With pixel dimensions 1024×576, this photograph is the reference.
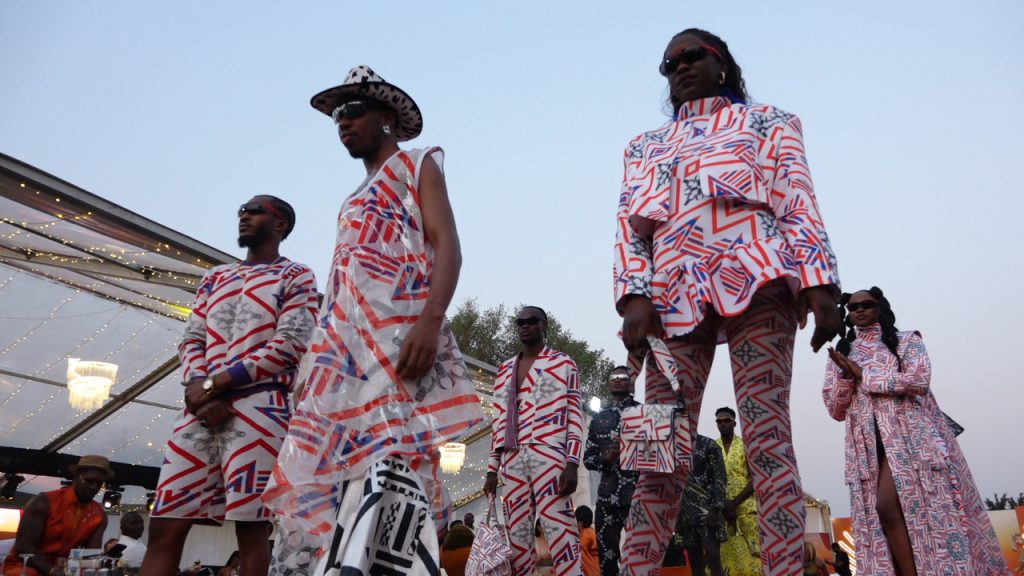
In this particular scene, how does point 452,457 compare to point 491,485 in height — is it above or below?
above

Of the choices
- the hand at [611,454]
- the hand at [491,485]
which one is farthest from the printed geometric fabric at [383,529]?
the hand at [611,454]

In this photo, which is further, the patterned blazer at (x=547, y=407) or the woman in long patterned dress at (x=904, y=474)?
the patterned blazer at (x=547, y=407)

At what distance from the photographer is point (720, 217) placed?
2.72m

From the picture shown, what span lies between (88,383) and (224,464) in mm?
10027

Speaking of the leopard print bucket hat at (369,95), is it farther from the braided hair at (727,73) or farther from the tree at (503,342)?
the tree at (503,342)

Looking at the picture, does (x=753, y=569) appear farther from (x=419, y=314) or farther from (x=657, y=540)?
(x=419, y=314)

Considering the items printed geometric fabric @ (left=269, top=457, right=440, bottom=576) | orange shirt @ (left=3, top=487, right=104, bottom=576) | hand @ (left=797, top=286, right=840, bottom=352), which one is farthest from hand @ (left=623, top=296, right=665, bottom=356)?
orange shirt @ (left=3, top=487, right=104, bottom=576)

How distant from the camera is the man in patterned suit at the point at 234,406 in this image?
309cm

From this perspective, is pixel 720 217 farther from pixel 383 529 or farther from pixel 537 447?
pixel 537 447

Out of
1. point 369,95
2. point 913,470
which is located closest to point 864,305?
point 913,470

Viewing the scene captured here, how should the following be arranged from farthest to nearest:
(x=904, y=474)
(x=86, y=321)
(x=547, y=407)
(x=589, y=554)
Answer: (x=86, y=321), (x=589, y=554), (x=547, y=407), (x=904, y=474)

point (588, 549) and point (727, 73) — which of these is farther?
point (588, 549)

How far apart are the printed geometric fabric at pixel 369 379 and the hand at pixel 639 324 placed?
1.97ft

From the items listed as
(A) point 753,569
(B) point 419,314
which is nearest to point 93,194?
(B) point 419,314
